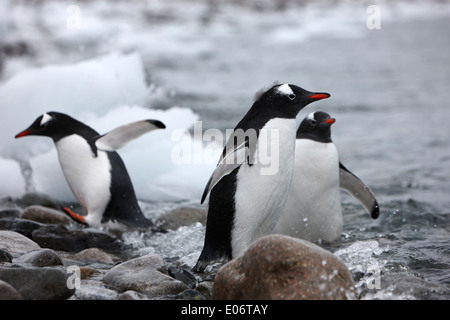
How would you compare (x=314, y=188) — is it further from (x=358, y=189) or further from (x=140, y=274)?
(x=140, y=274)

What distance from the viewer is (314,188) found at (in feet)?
15.1

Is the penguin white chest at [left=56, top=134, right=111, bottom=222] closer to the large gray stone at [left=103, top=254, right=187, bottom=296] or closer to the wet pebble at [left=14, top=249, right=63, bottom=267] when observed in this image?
the wet pebble at [left=14, top=249, right=63, bottom=267]

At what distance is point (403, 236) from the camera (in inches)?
184

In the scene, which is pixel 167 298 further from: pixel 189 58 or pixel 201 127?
pixel 189 58

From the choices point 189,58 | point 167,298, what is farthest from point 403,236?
point 189,58

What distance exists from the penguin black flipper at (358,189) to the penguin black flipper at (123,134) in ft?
4.67

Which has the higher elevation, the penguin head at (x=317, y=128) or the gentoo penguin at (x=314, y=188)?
the penguin head at (x=317, y=128)

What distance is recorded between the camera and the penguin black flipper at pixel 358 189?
4762 mm

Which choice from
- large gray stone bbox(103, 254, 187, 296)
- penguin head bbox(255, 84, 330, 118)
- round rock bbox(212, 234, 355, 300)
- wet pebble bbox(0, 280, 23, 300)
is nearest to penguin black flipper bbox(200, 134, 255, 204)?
penguin head bbox(255, 84, 330, 118)

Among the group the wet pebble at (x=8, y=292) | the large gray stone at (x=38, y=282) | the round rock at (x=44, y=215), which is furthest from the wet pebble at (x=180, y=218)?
the wet pebble at (x=8, y=292)

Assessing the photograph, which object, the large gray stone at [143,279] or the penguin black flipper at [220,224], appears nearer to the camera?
the large gray stone at [143,279]

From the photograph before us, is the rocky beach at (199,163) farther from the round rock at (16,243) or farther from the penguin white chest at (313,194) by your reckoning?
the penguin white chest at (313,194)

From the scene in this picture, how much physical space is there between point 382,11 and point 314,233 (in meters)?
22.7

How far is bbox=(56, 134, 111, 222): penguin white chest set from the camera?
4.96 m
